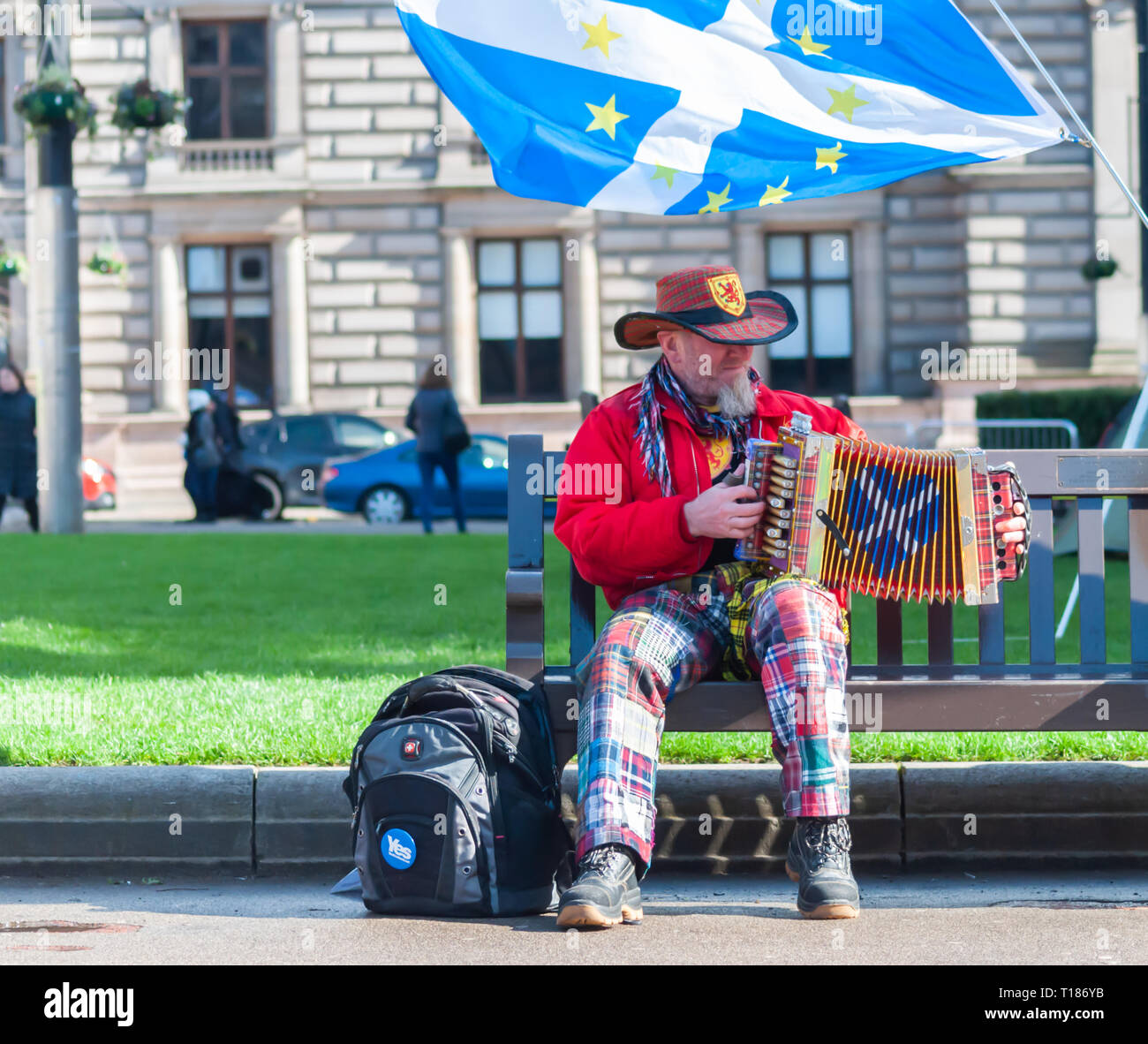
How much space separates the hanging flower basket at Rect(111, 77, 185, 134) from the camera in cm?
1566

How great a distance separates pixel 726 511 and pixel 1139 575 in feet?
4.09

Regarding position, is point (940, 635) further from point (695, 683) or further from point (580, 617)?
point (580, 617)

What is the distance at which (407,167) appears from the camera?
25.8m

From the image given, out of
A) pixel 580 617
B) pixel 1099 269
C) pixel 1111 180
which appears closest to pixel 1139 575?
pixel 580 617

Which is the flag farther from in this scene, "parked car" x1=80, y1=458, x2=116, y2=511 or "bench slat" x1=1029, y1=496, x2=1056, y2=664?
"parked car" x1=80, y1=458, x2=116, y2=511

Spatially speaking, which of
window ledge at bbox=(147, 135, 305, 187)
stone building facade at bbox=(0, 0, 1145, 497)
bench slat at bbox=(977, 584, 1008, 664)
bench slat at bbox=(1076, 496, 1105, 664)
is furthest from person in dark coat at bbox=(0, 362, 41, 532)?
bench slat at bbox=(1076, 496, 1105, 664)

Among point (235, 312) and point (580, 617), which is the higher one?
point (235, 312)

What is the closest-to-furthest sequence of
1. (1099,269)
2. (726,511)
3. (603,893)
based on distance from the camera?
(603,893), (726,511), (1099,269)

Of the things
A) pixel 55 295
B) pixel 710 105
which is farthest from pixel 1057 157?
pixel 710 105

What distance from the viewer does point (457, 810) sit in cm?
392

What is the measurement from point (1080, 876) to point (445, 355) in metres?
22.1

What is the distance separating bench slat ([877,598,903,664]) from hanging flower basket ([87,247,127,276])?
20272 millimetres

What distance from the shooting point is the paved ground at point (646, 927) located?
3.62m

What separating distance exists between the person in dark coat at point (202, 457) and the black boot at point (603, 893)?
1473 centimetres
